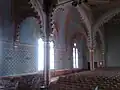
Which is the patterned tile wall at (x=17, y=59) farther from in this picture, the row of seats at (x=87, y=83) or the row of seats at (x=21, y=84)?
the row of seats at (x=87, y=83)

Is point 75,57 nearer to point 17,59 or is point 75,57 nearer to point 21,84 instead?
point 17,59

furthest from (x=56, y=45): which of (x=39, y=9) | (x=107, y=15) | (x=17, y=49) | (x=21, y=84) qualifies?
(x=21, y=84)

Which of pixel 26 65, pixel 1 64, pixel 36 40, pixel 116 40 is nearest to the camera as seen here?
pixel 1 64

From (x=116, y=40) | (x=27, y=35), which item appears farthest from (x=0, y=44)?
(x=116, y=40)

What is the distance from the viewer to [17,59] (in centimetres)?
1152

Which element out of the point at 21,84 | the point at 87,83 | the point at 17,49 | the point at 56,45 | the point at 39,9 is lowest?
the point at 87,83

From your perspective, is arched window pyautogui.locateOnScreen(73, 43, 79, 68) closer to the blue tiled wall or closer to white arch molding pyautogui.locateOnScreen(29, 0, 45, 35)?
the blue tiled wall

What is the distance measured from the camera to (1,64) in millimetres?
10430

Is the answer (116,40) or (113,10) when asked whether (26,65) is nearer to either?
(113,10)

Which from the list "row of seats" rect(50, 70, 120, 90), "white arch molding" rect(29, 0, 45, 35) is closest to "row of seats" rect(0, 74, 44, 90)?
"row of seats" rect(50, 70, 120, 90)

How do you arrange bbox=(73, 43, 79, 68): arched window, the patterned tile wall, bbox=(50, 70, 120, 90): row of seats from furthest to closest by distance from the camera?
bbox=(73, 43, 79, 68): arched window
the patterned tile wall
bbox=(50, 70, 120, 90): row of seats

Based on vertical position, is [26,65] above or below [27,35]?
below

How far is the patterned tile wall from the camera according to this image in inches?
417

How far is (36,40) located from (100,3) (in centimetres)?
524
